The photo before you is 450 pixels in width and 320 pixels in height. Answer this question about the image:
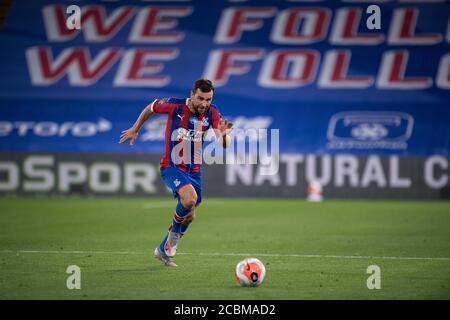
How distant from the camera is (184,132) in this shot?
1073 cm

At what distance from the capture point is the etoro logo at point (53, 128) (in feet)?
81.1

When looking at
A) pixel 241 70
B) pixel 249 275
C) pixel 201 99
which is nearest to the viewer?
pixel 249 275

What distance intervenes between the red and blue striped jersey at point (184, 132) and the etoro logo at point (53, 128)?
14.4 m

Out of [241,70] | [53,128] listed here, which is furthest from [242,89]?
[53,128]

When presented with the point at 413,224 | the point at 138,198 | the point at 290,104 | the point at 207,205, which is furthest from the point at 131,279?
the point at 290,104

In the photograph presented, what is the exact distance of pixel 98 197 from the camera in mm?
23438

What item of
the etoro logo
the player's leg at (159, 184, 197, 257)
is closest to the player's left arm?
the player's leg at (159, 184, 197, 257)

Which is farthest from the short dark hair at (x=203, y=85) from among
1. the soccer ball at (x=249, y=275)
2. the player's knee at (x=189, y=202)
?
the soccer ball at (x=249, y=275)

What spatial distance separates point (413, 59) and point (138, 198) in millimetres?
8862

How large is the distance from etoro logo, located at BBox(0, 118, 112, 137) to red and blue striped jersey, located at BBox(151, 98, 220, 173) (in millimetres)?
14442

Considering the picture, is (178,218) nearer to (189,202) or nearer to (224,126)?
(189,202)

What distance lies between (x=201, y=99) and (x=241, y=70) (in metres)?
15.6

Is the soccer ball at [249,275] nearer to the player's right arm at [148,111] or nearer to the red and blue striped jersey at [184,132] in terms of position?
the red and blue striped jersey at [184,132]

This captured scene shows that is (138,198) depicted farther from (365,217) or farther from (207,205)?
(365,217)
